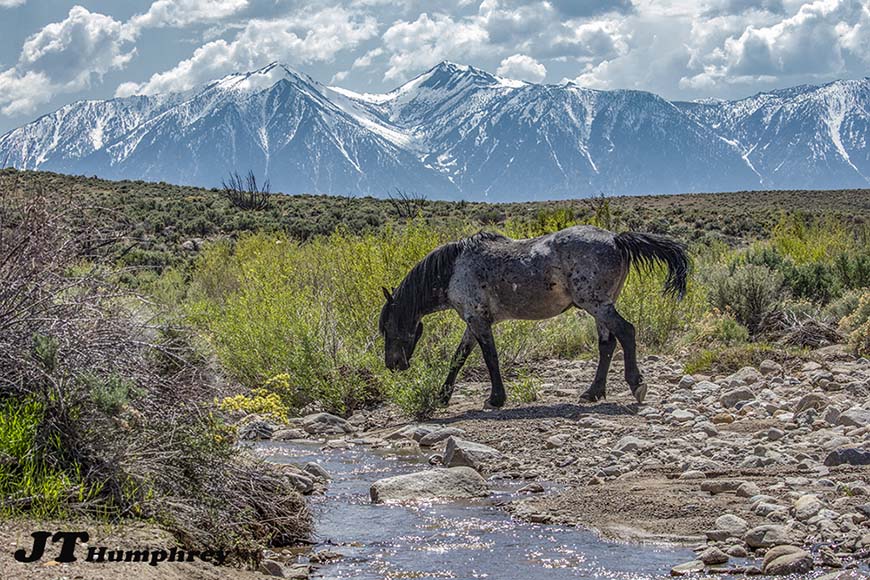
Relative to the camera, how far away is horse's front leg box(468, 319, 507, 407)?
12.4 metres

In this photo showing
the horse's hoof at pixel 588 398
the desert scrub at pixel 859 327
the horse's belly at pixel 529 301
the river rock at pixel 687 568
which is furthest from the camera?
the desert scrub at pixel 859 327

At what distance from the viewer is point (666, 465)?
29.2ft

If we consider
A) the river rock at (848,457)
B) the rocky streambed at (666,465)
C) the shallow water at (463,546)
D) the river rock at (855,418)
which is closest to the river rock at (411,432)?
the rocky streambed at (666,465)

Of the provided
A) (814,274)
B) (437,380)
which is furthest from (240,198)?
(437,380)

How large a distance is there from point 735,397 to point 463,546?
5458 millimetres

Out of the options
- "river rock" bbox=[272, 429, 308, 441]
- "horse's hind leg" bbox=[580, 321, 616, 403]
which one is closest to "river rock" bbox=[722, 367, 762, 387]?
"horse's hind leg" bbox=[580, 321, 616, 403]

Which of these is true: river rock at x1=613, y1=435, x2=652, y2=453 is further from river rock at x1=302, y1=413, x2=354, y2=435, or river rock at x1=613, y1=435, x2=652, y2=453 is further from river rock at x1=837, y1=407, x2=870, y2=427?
river rock at x1=302, y1=413, x2=354, y2=435

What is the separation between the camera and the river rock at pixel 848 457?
26.8ft

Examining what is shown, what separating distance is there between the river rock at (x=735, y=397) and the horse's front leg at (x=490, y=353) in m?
2.62

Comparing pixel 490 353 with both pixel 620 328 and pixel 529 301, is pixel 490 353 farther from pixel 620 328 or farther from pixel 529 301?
pixel 620 328

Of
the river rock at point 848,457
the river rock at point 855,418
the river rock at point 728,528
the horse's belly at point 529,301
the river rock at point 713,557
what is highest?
the horse's belly at point 529,301

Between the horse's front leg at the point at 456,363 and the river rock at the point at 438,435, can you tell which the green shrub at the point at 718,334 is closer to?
the horse's front leg at the point at 456,363

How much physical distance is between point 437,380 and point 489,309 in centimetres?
110

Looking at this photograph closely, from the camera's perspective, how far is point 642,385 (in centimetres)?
1214
